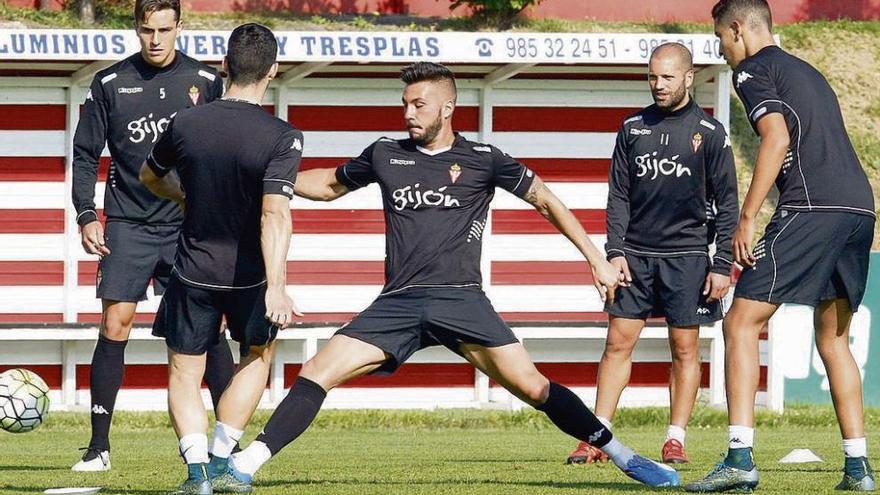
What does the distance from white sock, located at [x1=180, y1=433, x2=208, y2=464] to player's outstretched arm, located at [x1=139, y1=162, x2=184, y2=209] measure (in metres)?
1.14

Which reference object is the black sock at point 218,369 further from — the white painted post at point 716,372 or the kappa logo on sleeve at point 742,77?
the white painted post at point 716,372

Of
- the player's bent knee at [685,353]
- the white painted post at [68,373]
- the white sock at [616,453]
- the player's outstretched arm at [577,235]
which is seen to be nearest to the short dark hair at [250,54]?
the player's outstretched arm at [577,235]

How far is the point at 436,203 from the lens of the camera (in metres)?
8.03

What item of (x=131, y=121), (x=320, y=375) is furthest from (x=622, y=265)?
(x=131, y=121)

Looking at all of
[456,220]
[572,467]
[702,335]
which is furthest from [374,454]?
[702,335]

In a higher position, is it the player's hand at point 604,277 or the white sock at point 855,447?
the player's hand at point 604,277

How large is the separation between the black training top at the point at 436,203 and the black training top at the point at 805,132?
1193mm

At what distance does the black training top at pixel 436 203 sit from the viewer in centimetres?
798

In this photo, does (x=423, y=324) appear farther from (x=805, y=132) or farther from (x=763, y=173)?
(x=805, y=132)

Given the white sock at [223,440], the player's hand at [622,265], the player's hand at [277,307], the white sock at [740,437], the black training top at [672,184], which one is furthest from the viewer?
the black training top at [672,184]

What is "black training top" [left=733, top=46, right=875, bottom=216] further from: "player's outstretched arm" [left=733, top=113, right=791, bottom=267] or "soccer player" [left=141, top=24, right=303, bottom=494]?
"soccer player" [left=141, top=24, right=303, bottom=494]

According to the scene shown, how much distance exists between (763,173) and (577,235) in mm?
916

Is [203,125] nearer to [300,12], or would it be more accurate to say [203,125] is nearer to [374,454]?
[374,454]

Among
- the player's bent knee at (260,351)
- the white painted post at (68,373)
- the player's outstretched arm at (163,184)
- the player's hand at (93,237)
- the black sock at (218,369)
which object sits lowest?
the white painted post at (68,373)
